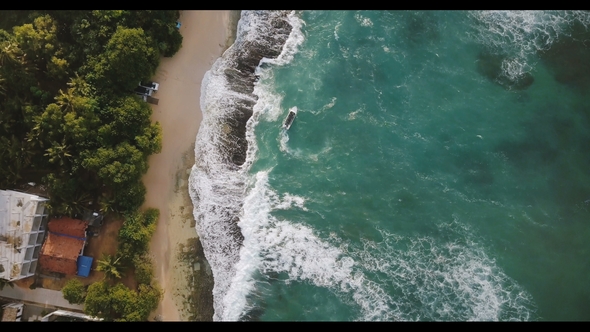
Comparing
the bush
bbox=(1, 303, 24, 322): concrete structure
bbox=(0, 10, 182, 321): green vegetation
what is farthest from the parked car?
bbox=(1, 303, 24, 322): concrete structure

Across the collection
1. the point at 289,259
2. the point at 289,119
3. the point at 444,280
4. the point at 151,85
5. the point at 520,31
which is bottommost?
the point at 289,259

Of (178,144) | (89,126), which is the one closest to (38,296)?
(89,126)

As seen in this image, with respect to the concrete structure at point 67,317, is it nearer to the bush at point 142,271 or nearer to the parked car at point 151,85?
the bush at point 142,271

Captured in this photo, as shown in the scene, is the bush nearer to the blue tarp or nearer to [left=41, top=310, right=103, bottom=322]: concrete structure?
the blue tarp

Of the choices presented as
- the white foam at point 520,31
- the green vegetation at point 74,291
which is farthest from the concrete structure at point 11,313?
the white foam at point 520,31

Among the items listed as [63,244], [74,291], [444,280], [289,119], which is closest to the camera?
[74,291]

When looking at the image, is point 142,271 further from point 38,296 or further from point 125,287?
point 38,296
